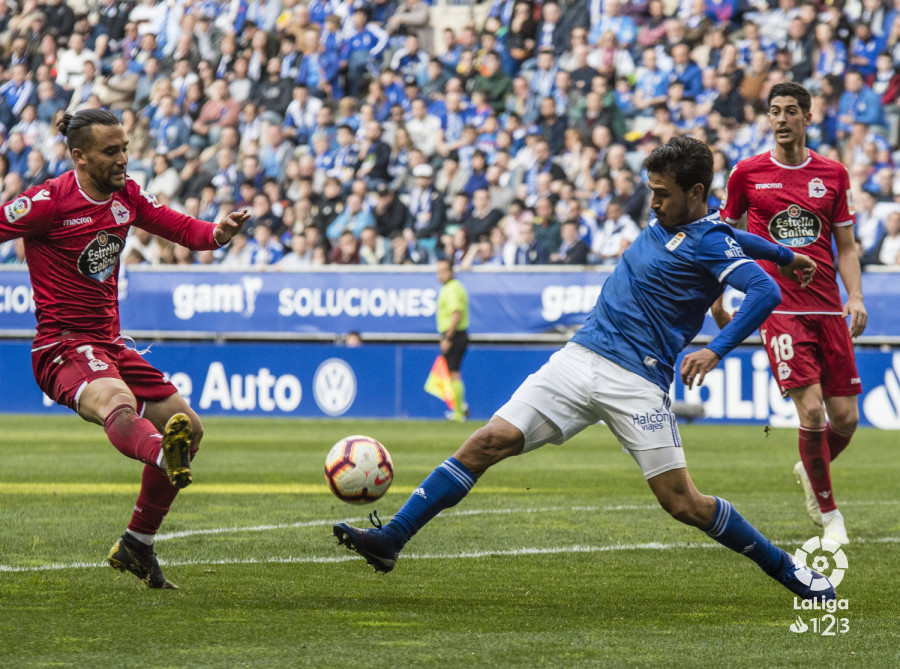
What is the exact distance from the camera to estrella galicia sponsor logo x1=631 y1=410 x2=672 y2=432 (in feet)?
18.1

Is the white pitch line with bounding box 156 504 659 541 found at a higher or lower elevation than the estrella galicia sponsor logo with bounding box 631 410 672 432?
lower

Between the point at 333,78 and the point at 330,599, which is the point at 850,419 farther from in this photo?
the point at 333,78

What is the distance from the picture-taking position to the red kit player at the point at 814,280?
7.81m

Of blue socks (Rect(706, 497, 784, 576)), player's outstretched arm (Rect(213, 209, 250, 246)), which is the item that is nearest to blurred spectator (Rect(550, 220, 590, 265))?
player's outstretched arm (Rect(213, 209, 250, 246))

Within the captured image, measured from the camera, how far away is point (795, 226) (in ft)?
25.8

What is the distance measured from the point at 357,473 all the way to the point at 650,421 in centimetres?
155

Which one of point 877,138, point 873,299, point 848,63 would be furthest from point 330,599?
point 848,63

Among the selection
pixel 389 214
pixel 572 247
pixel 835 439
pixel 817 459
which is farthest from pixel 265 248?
pixel 817 459

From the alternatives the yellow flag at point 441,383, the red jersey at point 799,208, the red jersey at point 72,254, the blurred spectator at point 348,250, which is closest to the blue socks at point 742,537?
the red jersey at point 799,208

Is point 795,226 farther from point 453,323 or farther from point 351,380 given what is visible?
point 351,380

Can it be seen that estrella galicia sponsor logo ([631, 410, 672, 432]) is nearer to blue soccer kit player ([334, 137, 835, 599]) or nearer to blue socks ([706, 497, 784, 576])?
blue soccer kit player ([334, 137, 835, 599])

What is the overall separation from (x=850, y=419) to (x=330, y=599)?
3618 millimetres

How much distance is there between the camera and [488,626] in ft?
16.9

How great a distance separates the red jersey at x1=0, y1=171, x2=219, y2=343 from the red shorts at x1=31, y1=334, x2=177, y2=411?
0.07 metres
